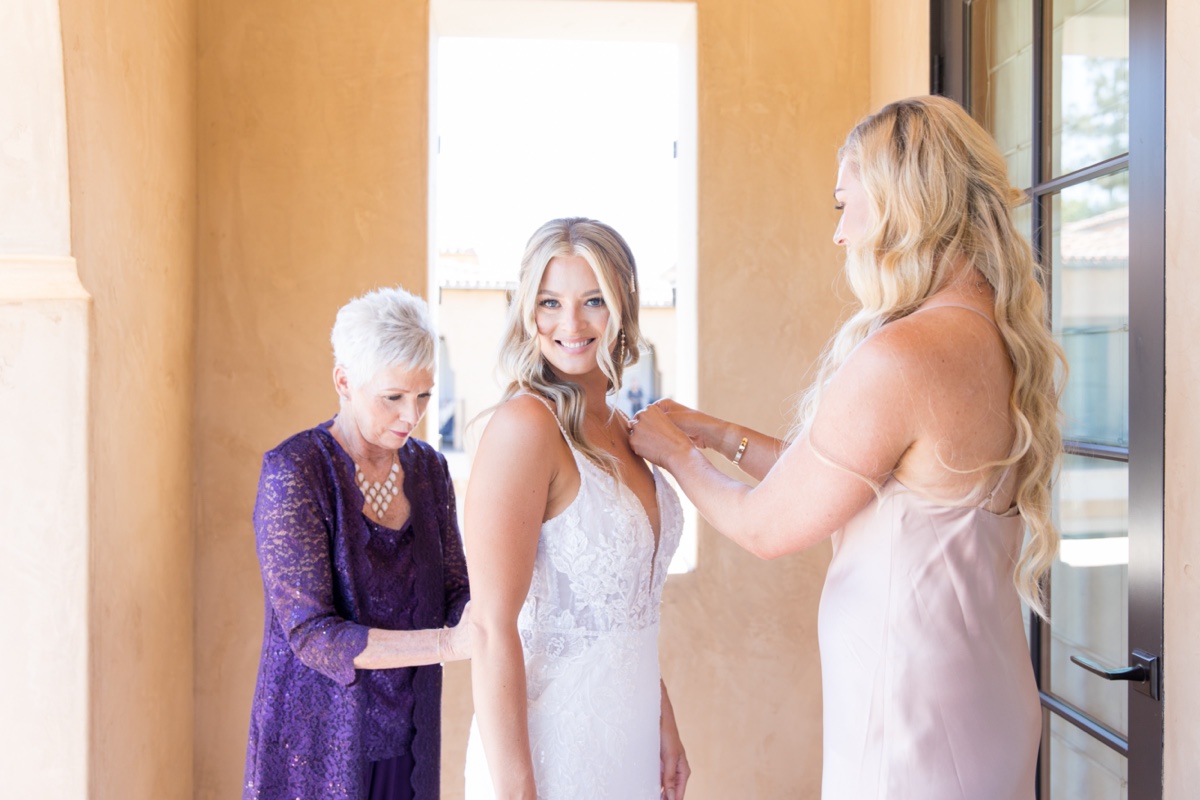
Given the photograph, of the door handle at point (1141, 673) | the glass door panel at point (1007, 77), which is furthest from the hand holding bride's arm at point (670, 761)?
the glass door panel at point (1007, 77)

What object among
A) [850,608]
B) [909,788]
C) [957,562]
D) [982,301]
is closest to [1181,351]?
[982,301]

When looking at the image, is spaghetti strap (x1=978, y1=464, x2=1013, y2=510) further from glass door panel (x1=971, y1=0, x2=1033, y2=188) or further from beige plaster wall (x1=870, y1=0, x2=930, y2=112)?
beige plaster wall (x1=870, y1=0, x2=930, y2=112)

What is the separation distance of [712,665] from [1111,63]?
7.36ft

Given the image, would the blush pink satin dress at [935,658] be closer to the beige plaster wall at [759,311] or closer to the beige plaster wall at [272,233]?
the beige plaster wall at [759,311]

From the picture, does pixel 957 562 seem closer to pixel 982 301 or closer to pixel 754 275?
pixel 982 301

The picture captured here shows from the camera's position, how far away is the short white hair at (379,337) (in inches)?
74.6

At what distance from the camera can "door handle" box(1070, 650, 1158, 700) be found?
1.71 m

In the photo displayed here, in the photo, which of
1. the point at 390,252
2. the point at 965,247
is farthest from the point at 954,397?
the point at 390,252

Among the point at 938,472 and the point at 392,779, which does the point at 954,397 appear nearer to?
the point at 938,472

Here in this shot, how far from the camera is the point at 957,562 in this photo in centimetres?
133

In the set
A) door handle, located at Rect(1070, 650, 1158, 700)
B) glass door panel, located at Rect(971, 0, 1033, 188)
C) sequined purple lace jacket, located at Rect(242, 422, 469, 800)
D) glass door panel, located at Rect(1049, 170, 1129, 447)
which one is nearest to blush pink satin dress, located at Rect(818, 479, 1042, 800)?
door handle, located at Rect(1070, 650, 1158, 700)

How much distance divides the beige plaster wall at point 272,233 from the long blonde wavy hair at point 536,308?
4.94 feet

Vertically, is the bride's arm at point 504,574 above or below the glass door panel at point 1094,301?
below

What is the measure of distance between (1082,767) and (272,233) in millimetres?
2802
